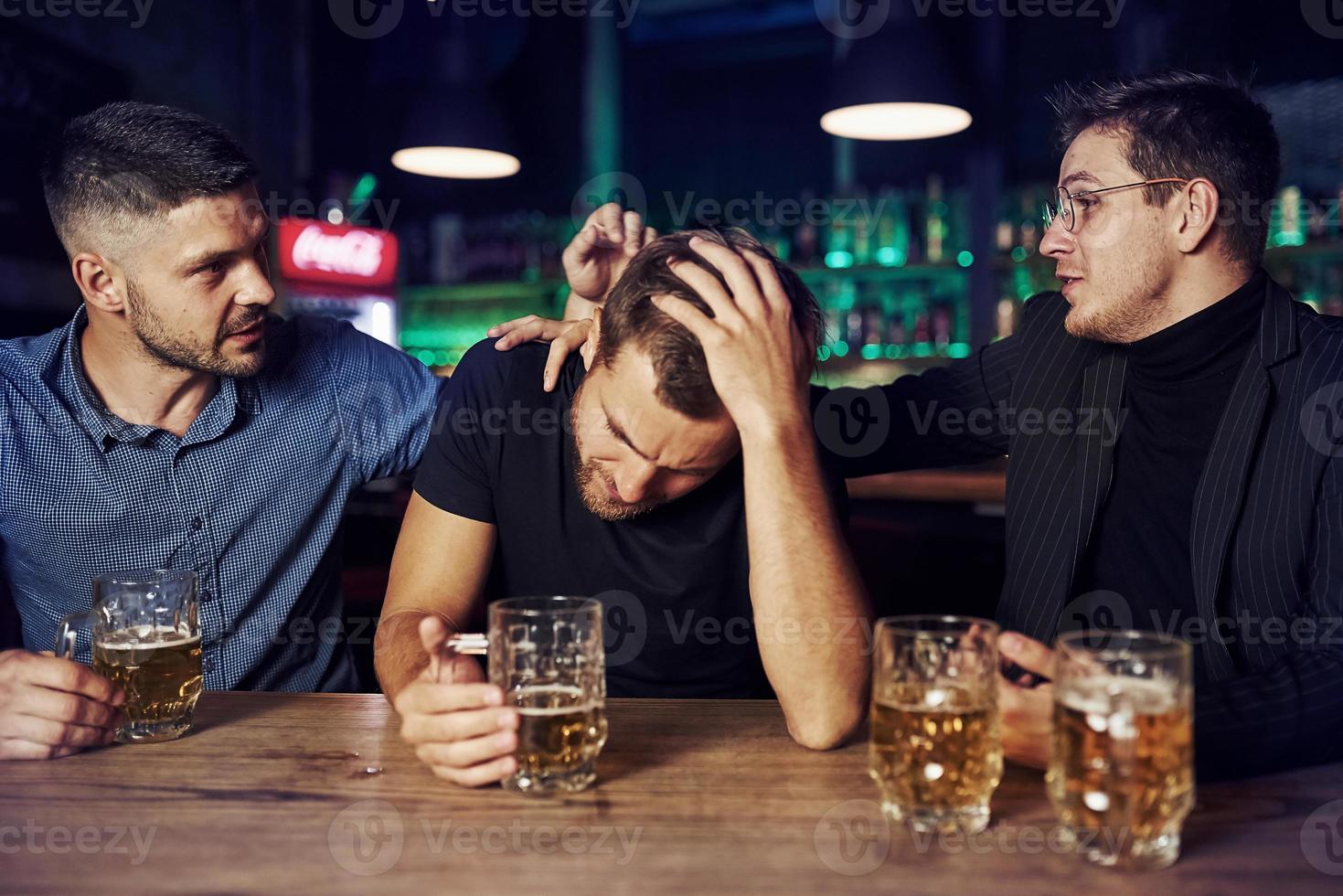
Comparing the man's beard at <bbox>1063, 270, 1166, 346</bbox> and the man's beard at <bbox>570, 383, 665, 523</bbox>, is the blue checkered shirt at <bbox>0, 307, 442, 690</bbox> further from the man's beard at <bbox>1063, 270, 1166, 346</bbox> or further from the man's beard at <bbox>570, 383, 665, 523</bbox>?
the man's beard at <bbox>1063, 270, 1166, 346</bbox>

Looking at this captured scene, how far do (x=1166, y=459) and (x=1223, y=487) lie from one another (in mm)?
181

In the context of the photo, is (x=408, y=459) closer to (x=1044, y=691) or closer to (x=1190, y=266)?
(x=1044, y=691)

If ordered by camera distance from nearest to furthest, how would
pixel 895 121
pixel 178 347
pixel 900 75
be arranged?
pixel 178 347
pixel 900 75
pixel 895 121

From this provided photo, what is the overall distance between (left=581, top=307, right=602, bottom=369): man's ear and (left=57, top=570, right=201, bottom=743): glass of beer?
586 millimetres

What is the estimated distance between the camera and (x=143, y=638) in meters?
1.13

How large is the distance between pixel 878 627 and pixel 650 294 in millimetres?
554

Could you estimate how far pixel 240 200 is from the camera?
1729 millimetres

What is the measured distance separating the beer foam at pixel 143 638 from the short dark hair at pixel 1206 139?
163 cm

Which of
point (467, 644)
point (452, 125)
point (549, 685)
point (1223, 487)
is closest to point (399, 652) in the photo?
point (467, 644)

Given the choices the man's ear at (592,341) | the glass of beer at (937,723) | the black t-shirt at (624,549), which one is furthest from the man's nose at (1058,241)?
the glass of beer at (937,723)

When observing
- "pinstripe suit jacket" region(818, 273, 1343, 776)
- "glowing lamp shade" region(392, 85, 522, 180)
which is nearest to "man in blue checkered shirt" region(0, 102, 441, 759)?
"pinstripe suit jacket" region(818, 273, 1343, 776)

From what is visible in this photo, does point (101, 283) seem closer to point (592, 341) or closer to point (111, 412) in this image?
point (111, 412)

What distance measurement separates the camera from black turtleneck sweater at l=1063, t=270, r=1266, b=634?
1.67m

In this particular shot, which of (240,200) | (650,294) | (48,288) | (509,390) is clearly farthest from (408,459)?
(48,288)
